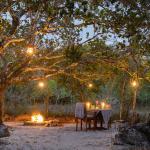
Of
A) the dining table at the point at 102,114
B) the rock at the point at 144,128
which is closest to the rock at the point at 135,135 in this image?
the rock at the point at 144,128

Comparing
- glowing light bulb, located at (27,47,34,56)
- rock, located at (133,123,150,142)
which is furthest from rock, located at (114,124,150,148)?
glowing light bulb, located at (27,47,34,56)

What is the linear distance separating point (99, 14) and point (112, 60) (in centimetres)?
482

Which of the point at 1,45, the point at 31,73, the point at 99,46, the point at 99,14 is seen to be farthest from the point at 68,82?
the point at 99,14

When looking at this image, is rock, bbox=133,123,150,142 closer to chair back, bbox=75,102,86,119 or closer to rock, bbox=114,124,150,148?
rock, bbox=114,124,150,148

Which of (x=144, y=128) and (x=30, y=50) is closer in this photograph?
(x=144, y=128)

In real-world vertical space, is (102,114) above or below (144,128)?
above

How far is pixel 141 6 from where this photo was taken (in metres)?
7.27

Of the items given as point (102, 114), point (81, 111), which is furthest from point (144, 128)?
point (81, 111)

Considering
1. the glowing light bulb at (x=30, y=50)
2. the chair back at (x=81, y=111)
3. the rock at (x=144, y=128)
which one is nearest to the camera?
the rock at (x=144, y=128)

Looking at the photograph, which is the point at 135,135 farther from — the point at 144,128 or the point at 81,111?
the point at 81,111

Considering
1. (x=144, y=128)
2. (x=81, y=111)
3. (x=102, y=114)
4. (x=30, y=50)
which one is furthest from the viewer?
(x=81, y=111)

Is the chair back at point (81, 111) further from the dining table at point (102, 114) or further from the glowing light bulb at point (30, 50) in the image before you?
the glowing light bulb at point (30, 50)

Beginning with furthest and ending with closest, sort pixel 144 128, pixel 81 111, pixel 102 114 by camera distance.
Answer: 1. pixel 81 111
2. pixel 102 114
3. pixel 144 128

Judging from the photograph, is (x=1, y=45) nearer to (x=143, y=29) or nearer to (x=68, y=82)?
(x=143, y=29)
